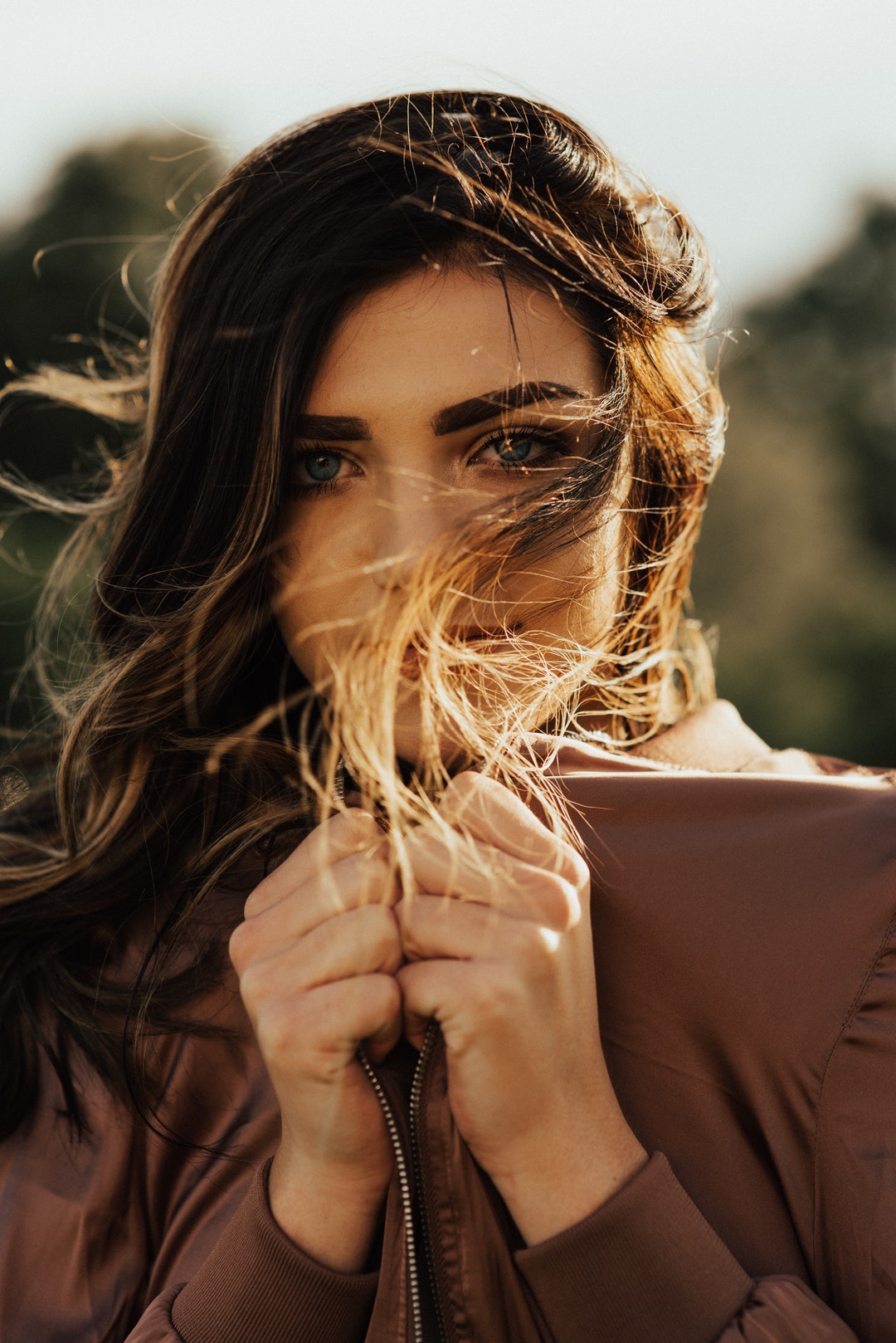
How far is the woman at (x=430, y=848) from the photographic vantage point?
4.19 feet

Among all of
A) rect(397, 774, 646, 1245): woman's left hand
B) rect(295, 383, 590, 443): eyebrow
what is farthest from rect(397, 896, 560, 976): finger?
rect(295, 383, 590, 443): eyebrow

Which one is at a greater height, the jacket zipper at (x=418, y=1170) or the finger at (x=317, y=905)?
the finger at (x=317, y=905)

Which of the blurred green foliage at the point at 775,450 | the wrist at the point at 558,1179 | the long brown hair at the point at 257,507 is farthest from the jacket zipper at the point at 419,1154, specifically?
the blurred green foliage at the point at 775,450

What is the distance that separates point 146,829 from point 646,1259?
1014mm

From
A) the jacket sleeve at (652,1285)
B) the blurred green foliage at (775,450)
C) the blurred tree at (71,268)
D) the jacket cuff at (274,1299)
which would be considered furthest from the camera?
the blurred tree at (71,268)

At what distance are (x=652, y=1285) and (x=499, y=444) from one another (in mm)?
1038

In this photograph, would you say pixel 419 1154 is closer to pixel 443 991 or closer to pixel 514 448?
pixel 443 991

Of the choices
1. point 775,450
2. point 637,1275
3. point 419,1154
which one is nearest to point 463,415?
point 419,1154

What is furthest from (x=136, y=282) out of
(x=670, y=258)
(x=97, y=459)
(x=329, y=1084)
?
(x=329, y=1084)

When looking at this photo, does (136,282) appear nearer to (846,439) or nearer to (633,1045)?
(846,439)

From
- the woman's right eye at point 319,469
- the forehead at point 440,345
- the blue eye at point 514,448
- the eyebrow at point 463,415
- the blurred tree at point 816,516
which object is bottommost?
the blurred tree at point 816,516

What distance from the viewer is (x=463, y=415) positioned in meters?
1.60

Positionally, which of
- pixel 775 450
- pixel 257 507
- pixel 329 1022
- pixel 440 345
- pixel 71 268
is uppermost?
pixel 71 268

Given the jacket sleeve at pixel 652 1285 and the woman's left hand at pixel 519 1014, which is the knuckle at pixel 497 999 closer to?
the woman's left hand at pixel 519 1014
